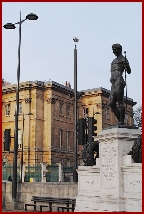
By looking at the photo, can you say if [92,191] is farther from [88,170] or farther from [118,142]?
[118,142]

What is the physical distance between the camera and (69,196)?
19359mm

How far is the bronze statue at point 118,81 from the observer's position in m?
14.2

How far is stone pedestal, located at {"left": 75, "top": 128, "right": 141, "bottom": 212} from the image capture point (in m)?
13.0

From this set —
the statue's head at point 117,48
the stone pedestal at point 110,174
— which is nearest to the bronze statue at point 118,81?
the statue's head at point 117,48

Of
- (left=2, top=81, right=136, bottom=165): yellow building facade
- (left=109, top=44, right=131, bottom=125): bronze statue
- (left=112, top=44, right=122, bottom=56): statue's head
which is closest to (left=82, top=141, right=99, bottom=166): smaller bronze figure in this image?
(left=109, top=44, right=131, bottom=125): bronze statue

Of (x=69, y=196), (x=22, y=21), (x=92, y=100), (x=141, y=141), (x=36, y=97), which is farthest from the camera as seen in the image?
(x=92, y=100)

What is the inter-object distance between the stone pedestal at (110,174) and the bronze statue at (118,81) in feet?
3.18

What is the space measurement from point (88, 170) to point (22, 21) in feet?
35.6

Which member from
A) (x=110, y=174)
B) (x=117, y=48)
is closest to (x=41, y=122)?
(x=117, y=48)

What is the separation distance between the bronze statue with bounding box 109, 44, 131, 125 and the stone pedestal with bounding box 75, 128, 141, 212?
0.97 m

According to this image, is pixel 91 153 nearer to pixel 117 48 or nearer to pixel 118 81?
pixel 118 81

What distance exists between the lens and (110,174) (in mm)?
13297

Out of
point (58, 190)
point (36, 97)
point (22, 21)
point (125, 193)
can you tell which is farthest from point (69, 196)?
point (36, 97)

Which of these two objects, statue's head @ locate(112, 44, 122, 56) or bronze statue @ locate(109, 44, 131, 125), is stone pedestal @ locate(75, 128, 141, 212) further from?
statue's head @ locate(112, 44, 122, 56)
